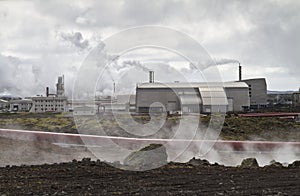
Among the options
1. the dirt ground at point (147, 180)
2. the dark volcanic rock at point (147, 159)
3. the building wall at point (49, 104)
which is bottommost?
the dirt ground at point (147, 180)

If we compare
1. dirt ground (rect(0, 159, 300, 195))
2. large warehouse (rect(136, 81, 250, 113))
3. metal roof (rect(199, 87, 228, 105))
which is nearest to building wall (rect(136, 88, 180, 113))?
large warehouse (rect(136, 81, 250, 113))

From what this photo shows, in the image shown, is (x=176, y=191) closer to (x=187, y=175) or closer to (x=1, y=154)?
(x=187, y=175)

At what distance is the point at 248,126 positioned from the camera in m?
24.9

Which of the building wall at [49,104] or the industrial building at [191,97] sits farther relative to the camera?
the building wall at [49,104]

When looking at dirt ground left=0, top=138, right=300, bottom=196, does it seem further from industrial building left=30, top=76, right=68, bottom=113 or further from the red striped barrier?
industrial building left=30, top=76, right=68, bottom=113

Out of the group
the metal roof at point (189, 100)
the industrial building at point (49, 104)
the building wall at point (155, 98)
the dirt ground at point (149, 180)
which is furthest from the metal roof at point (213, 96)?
the dirt ground at point (149, 180)

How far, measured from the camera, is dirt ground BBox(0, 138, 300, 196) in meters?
7.94

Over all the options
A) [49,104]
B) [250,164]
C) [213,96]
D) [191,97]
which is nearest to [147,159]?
[250,164]

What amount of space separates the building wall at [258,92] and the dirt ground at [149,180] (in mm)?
42625

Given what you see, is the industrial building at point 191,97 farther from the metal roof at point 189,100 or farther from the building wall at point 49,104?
the building wall at point 49,104

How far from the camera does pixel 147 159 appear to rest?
37.7ft

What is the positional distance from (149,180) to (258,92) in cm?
4625

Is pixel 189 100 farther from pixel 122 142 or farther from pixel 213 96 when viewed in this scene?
pixel 122 142

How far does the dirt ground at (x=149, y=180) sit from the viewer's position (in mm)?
7938
